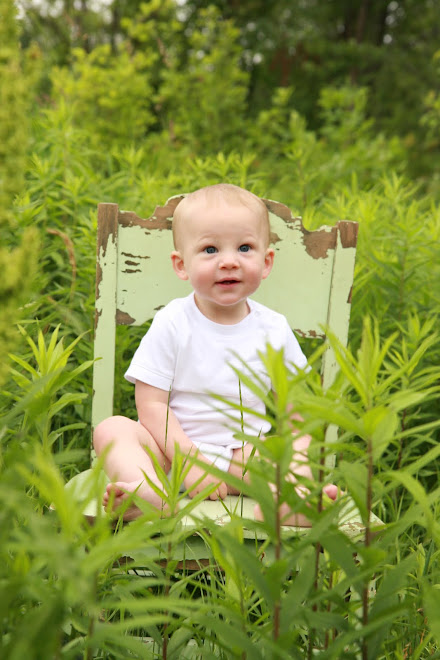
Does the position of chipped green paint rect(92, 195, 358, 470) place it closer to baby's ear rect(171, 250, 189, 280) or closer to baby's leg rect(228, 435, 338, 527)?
baby's ear rect(171, 250, 189, 280)

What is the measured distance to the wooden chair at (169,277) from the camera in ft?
6.70

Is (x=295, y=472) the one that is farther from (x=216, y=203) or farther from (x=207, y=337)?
(x=216, y=203)

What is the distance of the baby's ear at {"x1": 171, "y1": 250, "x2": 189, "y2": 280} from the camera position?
6.68 feet

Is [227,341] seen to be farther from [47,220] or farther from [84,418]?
[47,220]

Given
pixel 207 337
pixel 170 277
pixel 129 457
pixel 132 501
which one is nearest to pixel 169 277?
pixel 170 277

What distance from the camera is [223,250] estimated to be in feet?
6.31

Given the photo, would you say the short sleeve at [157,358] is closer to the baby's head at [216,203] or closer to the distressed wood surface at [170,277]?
the distressed wood surface at [170,277]

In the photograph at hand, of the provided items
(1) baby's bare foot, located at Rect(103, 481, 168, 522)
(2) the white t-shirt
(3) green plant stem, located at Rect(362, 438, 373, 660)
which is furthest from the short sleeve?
(3) green plant stem, located at Rect(362, 438, 373, 660)

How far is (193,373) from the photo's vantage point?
1983 millimetres

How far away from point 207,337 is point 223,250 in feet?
0.85

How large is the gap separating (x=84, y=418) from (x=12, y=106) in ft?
5.96

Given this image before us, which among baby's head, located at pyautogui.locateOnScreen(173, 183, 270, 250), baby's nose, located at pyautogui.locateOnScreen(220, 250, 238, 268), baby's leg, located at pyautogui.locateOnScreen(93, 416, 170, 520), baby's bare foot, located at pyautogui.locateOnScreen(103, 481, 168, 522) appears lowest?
baby's bare foot, located at pyautogui.locateOnScreen(103, 481, 168, 522)

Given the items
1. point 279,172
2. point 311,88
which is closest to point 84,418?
point 279,172

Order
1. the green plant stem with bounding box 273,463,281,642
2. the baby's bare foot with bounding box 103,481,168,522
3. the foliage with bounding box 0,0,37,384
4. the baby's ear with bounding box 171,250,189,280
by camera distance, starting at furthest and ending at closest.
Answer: the baby's ear with bounding box 171,250,189,280, the baby's bare foot with bounding box 103,481,168,522, the green plant stem with bounding box 273,463,281,642, the foliage with bounding box 0,0,37,384
